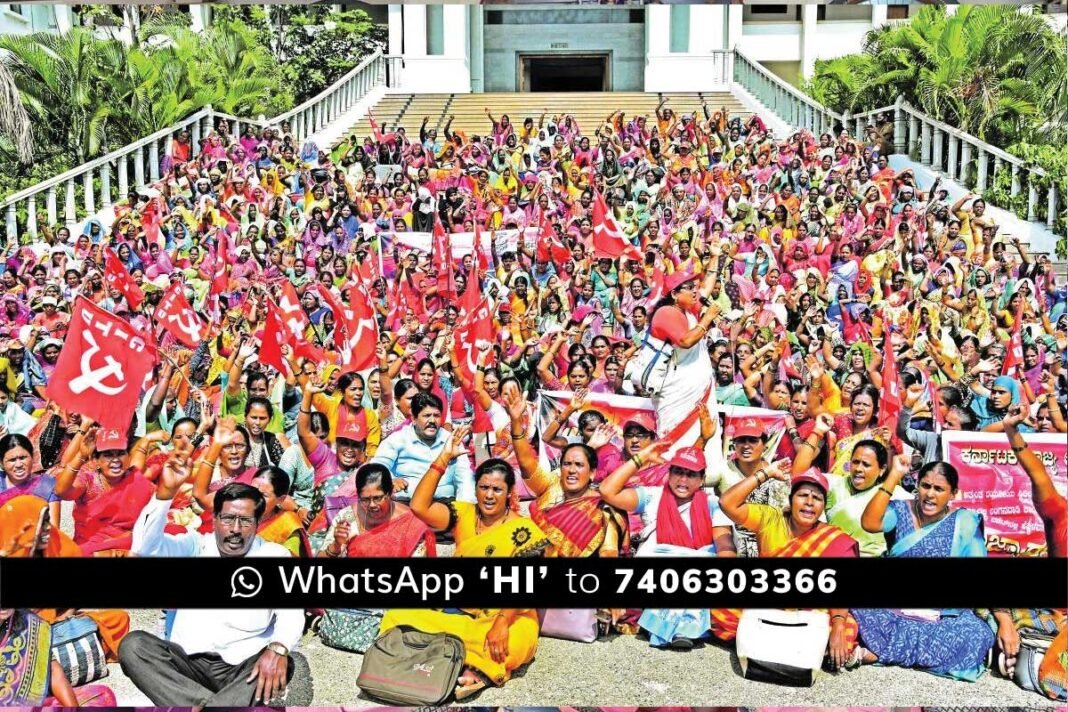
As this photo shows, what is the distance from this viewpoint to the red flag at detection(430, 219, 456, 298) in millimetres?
3736

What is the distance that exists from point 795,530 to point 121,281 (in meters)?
2.08

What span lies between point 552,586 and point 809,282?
123 cm

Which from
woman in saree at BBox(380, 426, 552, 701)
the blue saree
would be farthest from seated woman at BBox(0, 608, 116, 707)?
the blue saree

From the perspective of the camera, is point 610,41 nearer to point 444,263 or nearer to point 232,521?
point 444,263

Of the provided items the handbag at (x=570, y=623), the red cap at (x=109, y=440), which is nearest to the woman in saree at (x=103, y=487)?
the red cap at (x=109, y=440)

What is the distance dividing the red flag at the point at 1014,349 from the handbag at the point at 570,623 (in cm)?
138

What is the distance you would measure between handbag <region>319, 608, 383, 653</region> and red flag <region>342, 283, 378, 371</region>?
753 millimetres

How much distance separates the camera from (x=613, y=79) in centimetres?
377

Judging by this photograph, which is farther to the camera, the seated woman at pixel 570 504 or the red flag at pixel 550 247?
the red flag at pixel 550 247

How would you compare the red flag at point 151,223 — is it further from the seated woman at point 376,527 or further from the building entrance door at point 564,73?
the building entrance door at point 564,73

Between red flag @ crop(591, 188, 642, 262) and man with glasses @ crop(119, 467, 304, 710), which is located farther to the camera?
red flag @ crop(591, 188, 642, 262)

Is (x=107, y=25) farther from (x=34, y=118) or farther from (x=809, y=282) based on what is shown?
(x=809, y=282)

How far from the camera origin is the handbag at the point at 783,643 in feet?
10.9

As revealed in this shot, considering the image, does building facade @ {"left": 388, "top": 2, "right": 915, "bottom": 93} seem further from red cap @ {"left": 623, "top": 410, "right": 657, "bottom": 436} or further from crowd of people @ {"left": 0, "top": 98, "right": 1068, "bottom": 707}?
red cap @ {"left": 623, "top": 410, "right": 657, "bottom": 436}
